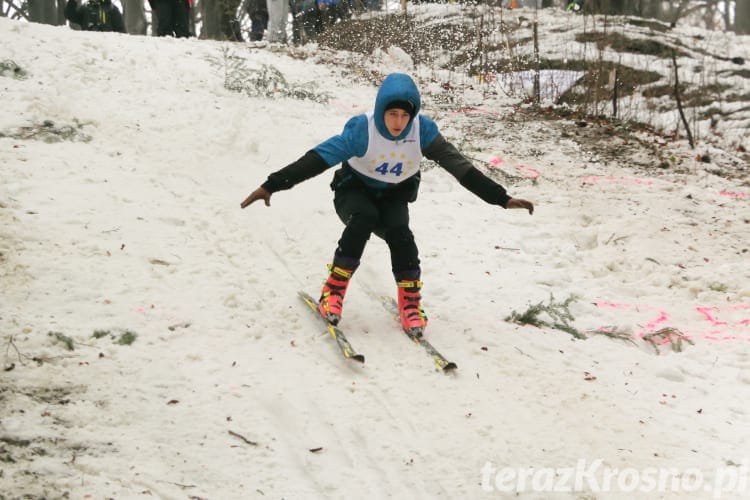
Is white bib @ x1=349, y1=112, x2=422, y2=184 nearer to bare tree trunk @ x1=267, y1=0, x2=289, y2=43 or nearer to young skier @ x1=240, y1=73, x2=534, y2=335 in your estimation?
young skier @ x1=240, y1=73, x2=534, y2=335

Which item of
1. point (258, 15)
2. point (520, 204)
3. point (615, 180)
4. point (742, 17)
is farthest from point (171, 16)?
point (742, 17)

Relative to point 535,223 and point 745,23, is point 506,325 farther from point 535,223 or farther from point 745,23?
point 745,23

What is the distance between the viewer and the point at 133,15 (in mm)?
15648

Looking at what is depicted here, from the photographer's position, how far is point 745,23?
16.8 m

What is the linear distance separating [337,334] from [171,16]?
909cm

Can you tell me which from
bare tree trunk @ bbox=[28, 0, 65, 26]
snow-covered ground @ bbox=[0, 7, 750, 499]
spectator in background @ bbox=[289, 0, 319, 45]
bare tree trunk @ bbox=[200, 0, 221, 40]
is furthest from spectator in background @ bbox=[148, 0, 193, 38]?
bare tree trunk @ bbox=[28, 0, 65, 26]

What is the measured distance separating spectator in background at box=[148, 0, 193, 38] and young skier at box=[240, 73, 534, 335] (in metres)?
8.32

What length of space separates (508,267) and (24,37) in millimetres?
6328

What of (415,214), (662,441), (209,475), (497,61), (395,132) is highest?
(497,61)

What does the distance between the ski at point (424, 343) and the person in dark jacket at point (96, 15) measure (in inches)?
368

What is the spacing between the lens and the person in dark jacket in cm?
1118

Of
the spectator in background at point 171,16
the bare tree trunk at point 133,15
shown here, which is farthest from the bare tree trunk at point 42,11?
the spectator in background at point 171,16

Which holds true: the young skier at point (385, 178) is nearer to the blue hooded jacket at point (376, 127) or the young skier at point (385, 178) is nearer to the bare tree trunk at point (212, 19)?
the blue hooded jacket at point (376, 127)

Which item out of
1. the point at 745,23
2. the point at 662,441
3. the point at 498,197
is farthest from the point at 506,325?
the point at 745,23
